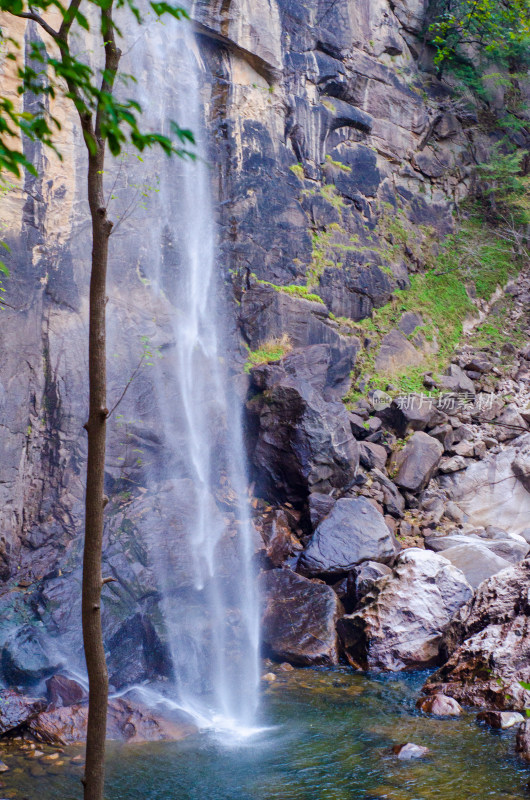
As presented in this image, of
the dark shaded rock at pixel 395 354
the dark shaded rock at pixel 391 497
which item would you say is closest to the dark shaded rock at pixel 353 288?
the dark shaded rock at pixel 395 354

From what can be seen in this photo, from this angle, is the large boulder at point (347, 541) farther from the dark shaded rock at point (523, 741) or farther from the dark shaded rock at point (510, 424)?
the dark shaded rock at point (510, 424)

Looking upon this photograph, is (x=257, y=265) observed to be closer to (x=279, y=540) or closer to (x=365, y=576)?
(x=279, y=540)

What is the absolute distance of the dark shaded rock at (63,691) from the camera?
7.27 m

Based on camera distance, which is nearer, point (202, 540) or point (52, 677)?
point (52, 677)

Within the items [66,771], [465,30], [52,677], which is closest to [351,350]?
[52,677]

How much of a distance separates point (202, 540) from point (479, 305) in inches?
477

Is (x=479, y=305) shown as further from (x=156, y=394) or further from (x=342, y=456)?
(x=156, y=394)

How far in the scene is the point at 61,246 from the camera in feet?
36.4

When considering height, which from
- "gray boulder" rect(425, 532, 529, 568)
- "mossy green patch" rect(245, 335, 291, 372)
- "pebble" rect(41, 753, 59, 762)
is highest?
"mossy green patch" rect(245, 335, 291, 372)

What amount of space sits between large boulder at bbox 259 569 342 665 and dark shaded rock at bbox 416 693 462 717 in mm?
1889

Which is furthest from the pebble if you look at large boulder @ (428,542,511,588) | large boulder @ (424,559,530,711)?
large boulder @ (428,542,511,588)

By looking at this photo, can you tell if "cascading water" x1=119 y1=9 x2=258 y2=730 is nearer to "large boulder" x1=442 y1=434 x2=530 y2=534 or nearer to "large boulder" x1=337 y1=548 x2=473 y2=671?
"large boulder" x1=337 y1=548 x2=473 y2=671

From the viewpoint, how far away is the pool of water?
5301 millimetres

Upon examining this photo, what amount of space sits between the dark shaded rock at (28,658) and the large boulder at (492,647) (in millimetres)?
4930
